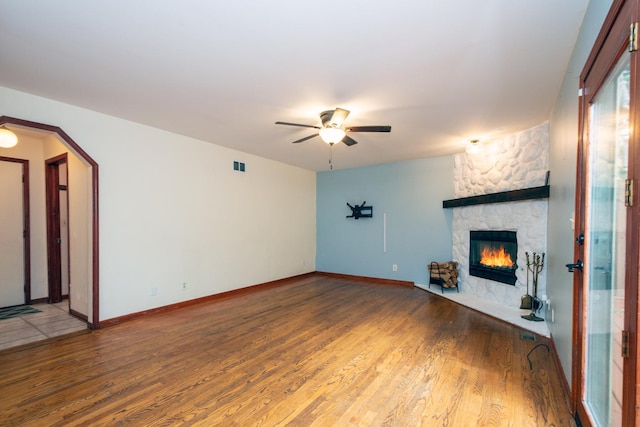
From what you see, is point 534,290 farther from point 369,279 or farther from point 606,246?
point 369,279

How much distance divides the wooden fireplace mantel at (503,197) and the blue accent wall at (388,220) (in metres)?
0.29

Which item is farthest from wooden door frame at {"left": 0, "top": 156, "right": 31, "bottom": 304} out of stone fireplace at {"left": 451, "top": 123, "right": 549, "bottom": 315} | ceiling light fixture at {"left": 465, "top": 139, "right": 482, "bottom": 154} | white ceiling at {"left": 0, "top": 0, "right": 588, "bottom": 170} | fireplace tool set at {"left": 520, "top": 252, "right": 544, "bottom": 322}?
fireplace tool set at {"left": 520, "top": 252, "right": 544, "bottom": 322}

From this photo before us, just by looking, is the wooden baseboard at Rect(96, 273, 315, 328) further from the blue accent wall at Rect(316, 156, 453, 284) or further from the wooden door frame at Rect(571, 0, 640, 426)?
the wooden door frame at Rect(571, 0, 640, 426)

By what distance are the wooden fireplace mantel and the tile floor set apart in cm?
565

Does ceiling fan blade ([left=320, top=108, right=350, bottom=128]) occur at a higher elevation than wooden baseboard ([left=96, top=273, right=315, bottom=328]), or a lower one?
higher

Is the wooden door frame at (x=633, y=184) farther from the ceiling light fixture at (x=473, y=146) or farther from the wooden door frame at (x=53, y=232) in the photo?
the wooden door frame at (x=53, y=232)

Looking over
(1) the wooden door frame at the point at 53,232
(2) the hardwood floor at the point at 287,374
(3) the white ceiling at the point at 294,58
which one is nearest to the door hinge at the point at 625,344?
(2) the hardwood floor at the point at 287,374

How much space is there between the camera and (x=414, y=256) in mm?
5824

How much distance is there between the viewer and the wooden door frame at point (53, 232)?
4.61 m

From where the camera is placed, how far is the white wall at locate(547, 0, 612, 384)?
72.5 inches

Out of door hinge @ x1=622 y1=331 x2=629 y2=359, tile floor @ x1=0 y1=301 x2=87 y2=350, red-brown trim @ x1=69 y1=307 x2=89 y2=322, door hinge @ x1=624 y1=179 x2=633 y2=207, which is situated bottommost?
tile floor @ x1=0 y1=301 x2=87 y2=350

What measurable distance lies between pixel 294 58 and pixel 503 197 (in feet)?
11.6

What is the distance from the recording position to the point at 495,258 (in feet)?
14.9

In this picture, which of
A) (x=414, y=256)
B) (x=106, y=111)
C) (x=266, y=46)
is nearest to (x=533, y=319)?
(x=414, y=256)
